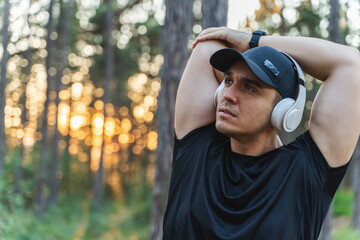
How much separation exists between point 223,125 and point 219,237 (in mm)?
435

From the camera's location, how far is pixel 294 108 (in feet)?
5.75

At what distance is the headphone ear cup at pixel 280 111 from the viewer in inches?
67.3

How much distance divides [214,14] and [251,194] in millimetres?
3827

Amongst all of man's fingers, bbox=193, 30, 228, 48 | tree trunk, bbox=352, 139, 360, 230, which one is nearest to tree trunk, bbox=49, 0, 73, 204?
tree trunk, bbox=352, 139, 360, 230

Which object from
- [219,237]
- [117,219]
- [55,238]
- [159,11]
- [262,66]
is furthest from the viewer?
[159,11]

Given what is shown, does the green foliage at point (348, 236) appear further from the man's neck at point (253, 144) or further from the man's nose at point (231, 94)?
the man's nose at point (231, 94)

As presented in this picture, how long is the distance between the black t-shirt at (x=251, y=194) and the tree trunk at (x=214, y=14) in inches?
139

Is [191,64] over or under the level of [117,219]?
over

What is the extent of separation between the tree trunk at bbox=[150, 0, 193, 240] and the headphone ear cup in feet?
14.9

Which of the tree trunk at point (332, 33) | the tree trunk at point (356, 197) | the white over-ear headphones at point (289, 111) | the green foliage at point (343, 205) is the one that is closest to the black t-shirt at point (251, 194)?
the white over-ear headphones at point (289, 111)

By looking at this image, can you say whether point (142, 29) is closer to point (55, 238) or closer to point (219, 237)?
point (55, 238)

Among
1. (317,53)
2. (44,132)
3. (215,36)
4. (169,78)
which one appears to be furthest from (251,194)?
(44,132)

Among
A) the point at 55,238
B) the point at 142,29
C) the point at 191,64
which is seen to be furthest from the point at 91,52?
the point at 191,64

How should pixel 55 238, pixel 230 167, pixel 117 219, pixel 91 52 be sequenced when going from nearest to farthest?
pixel 230 167
pixel 55 238
pixel 117 219
pixel 91 52
